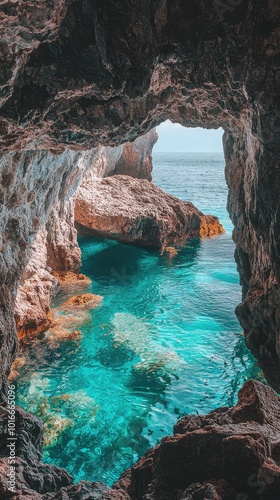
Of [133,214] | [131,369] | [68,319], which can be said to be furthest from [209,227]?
[131,369]

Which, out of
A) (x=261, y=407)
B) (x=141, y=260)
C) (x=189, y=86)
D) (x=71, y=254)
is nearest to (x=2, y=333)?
(x=261, y=407)

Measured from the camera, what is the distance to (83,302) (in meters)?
18.7

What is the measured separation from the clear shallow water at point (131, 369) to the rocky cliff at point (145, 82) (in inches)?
96.9

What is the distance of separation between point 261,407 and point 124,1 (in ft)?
22.7

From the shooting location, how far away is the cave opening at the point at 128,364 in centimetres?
1060

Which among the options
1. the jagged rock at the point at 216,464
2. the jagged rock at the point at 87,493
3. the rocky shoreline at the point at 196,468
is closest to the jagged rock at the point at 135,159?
the rocky shoreline at the point at 196,468

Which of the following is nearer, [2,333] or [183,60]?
[183,60]

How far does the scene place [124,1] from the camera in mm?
6266

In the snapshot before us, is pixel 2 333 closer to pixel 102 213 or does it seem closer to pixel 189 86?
pixel 189 86

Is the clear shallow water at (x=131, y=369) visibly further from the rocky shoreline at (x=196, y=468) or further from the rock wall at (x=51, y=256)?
the rocky shoreline at (x=196, y=468)

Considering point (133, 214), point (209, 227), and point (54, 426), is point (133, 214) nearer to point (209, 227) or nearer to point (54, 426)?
point (209, 227)

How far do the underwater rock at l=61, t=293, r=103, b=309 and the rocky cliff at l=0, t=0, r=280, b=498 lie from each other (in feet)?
25.1

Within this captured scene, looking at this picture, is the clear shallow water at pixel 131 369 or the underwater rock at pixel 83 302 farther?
the underwater rock at pixel 83 302

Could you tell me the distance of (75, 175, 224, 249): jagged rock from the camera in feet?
89.2
